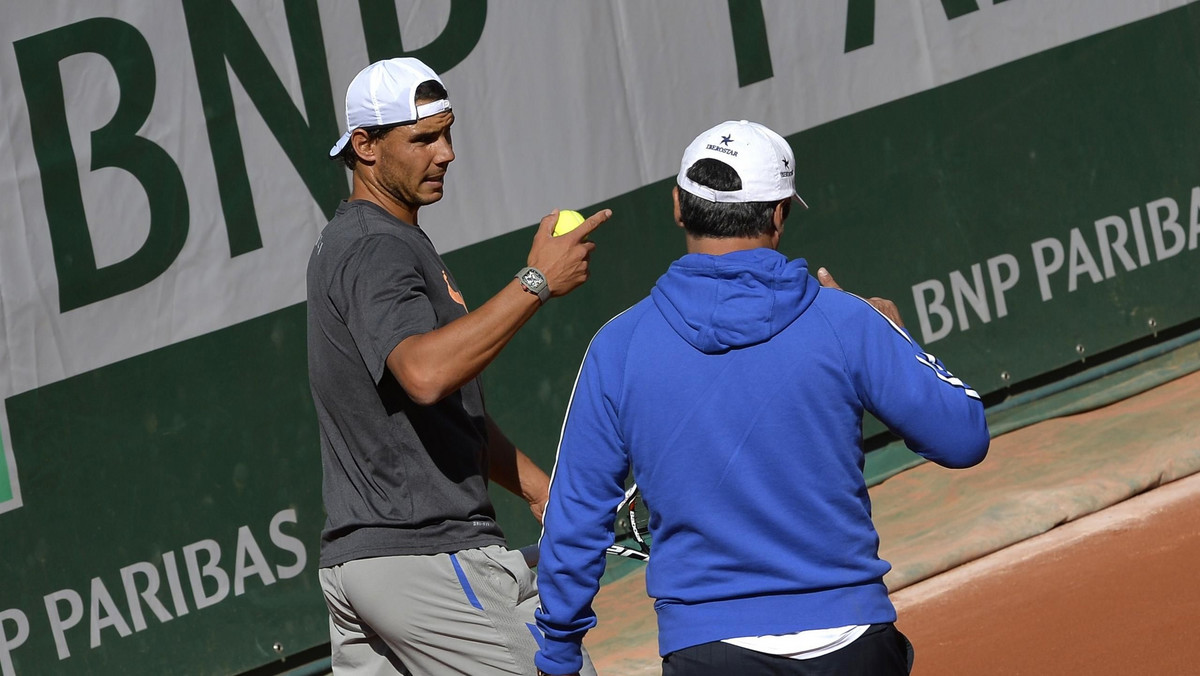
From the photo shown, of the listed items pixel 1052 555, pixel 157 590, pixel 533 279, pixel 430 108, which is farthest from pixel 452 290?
pixel 1052 555

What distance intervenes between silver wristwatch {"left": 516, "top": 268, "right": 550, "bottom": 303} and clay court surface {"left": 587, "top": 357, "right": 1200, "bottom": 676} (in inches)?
95.1

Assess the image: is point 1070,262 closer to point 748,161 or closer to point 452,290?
point 452,290

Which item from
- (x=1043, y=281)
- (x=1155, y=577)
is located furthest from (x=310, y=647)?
(x=1043, y=281)

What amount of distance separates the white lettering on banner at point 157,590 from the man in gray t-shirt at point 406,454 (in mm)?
2483

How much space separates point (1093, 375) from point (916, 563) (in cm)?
188

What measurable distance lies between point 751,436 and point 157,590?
3.56 metres

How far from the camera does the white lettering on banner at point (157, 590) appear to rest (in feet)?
17.0

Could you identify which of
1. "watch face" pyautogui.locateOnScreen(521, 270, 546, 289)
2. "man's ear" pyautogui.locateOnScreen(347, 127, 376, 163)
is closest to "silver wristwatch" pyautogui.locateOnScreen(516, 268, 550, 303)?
"watch face" pyautogui.locateOnScreen(521, 270, 546, 289)

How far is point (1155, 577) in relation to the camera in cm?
493

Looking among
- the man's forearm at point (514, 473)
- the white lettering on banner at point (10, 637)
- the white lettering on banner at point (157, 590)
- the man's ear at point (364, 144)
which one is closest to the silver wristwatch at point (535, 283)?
the man's ear at point (364, 144)

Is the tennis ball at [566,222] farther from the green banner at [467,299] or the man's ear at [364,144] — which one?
the green banner at [467,299]

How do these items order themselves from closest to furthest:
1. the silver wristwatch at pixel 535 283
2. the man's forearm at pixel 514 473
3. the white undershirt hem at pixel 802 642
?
1. the white undershirt hem at pixel 802 642
2. the silver wristwatch at pixel 535 283
3. the man's forearm at pixel 514 473

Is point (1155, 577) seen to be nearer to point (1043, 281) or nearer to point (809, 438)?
point (1043, 281)

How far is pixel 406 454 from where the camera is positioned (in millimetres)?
2930
